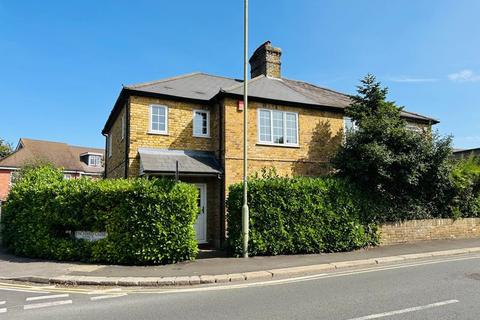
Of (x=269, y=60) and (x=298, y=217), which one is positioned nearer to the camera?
(x=298, y=217)

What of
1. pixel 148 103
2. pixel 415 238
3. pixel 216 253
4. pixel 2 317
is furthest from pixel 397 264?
pixel 148 103

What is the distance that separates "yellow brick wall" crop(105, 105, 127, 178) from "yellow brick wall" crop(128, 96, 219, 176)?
5.11 feet

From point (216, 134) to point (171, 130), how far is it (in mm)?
1950

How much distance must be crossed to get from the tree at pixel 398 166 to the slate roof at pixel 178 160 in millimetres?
5178

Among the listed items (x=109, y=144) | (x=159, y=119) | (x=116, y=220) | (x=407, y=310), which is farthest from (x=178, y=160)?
(x=407, y=310)

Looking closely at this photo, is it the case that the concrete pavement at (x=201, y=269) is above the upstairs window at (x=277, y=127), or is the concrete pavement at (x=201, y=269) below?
below

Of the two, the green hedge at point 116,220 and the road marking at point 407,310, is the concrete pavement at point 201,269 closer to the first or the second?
the green hedge at point 116,220

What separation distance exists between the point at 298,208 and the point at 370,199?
10.7ft

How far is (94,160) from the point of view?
48438 mm

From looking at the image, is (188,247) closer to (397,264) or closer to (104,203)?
(104,203)

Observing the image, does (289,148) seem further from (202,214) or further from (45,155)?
(45,155)

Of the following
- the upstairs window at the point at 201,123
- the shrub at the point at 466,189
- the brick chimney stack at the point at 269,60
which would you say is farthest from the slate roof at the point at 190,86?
the shrub at the point at 466,189

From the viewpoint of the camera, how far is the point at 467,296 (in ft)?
22.1

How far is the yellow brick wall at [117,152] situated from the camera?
17253mm
